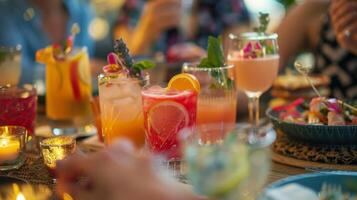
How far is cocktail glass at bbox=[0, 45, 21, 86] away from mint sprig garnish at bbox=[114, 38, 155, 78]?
633 millimetres

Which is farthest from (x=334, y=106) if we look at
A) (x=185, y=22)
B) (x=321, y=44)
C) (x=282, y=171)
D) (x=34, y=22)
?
Result: (x=34, y=22)

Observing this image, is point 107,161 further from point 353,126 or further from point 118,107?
point 353,126

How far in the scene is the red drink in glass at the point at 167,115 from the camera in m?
1.17

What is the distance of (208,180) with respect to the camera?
662mm

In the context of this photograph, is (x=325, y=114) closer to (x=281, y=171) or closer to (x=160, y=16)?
(x=281, y=171)

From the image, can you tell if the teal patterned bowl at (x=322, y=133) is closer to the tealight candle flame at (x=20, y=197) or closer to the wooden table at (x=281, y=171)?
the wooden table at (x=281, y=171)

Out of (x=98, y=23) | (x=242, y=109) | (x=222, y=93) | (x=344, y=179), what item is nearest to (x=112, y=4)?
(x=98, y=23)

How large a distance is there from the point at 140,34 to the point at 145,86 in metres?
1.93

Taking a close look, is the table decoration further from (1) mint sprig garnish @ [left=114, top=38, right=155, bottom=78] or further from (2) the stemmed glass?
(2) the stemmed glass

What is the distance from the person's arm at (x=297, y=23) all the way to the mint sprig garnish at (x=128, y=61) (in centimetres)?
159

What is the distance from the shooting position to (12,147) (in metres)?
1.23

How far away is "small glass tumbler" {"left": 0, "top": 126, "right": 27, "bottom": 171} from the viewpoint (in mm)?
1229

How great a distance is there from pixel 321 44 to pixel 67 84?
4.53 ft

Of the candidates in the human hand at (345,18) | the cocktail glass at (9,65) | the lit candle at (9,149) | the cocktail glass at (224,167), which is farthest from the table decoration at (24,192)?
the human hand at (345,18)
